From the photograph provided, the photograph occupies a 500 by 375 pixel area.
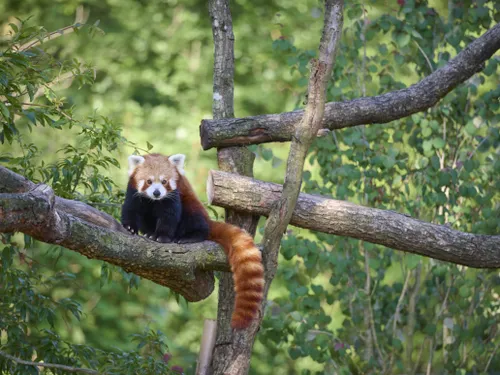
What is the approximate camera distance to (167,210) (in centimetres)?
360

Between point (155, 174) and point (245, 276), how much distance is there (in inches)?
34.9

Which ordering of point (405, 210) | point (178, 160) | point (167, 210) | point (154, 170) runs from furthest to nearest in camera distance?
point (405, 210) < point (178, 160) < point (154, 170) < point (167, 210)

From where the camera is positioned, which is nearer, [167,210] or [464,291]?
[167,210]

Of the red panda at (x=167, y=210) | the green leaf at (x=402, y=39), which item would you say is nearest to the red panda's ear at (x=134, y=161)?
the red panda at (x=167, y=210)

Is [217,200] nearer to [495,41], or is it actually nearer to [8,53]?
[8,53]

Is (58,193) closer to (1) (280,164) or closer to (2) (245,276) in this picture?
(2) (245,276)

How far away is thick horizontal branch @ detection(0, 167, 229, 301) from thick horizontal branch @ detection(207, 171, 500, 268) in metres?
0.28

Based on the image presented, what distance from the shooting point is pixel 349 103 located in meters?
3.69

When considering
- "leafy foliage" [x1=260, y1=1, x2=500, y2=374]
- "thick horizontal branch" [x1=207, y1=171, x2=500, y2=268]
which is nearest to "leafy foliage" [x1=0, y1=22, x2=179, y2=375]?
"thick horizontal branch" [x1=207, y1=171, x2=500, y2=268]

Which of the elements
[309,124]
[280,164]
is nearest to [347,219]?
[309,124]

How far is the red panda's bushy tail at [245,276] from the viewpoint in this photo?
2961mm

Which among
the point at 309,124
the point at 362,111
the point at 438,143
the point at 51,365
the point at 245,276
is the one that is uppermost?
the point at 438,143

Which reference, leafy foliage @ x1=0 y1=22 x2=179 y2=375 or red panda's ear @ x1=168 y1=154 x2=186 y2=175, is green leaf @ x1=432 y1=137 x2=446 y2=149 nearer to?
red panda's ear @ x1=168 y1=154 x2=186 y2=175

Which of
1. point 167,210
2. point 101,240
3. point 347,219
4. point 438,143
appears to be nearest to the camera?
point 101,240
